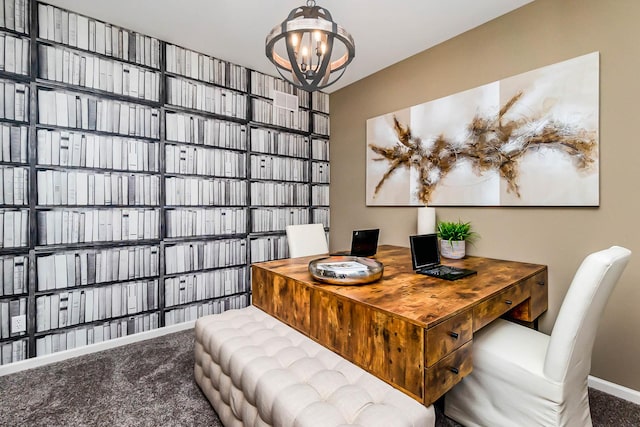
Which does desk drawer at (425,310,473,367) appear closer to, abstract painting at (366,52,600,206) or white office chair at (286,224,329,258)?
abstract painting at (366,52,600,206)

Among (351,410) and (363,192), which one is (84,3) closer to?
(363,192)

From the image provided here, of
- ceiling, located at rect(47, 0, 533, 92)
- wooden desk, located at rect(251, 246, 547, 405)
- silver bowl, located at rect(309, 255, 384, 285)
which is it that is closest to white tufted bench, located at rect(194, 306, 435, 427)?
wooden desk, located at rect(251, 246, 547, 405)

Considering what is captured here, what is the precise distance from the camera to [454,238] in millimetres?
2414

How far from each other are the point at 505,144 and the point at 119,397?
317 cm

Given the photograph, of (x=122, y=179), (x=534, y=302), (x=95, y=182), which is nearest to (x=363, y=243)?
(x=534, y=302)

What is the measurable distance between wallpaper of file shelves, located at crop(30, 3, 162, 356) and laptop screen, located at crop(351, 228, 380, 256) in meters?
1.80

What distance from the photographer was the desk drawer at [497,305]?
1.34m

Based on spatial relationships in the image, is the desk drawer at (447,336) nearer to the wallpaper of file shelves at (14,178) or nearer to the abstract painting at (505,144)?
the abstract painting at (505,144)

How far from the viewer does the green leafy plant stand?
2.41 meters

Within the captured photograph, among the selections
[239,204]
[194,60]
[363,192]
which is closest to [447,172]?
[363,192]

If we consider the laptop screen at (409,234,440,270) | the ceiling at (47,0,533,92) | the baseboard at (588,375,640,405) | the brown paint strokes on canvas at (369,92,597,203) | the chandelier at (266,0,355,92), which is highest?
the ceiling at (47,0,533,92)

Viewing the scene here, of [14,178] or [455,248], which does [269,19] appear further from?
[455,248]

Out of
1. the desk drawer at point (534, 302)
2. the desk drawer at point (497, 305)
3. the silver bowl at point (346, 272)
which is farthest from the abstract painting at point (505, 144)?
the silver bowl at point (346, 272)

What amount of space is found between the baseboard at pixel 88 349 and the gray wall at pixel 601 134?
2526 millimetres
